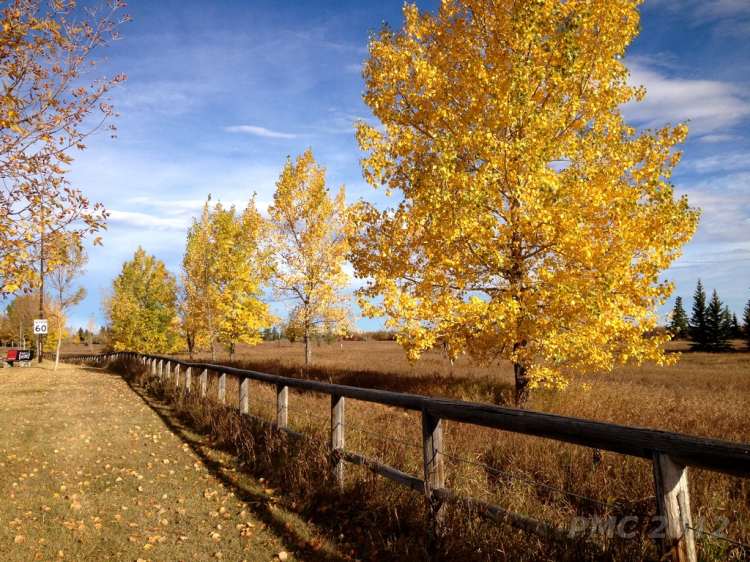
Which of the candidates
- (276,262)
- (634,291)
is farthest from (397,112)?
(276,262)

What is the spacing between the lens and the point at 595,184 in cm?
922

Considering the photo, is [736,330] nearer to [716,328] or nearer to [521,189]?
[716,328]

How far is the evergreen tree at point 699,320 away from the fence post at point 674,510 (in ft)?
208

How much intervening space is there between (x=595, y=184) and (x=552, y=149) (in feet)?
3.69

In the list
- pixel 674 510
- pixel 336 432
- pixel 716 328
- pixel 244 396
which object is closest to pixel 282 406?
pixel 336 432

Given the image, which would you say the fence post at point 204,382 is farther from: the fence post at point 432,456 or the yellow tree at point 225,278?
the yellow tree at point 225,278

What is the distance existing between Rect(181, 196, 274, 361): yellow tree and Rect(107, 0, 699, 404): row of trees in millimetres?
16523

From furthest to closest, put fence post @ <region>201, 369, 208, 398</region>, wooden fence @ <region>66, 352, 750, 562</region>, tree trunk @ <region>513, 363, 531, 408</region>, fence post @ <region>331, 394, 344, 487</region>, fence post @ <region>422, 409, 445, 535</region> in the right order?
fence post @ <region>201, 369, 208, 398</region>, tree trunk @ <region>513, 363, 531, 408</region>, fence post @ <region>331, 394, 344, 487</region>, fence post @ <region>422, 409, 445, 535</region>, wooden fence @ <region>66, 352, 750, 562</region>

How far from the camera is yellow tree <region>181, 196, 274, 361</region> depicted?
27.1 metres

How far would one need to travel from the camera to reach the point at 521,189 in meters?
8.86

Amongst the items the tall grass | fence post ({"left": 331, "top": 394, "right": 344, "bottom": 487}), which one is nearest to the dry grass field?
the tall grass

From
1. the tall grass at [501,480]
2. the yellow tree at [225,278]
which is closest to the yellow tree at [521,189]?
the tall grass at [501,480]

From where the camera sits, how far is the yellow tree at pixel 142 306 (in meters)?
38.2

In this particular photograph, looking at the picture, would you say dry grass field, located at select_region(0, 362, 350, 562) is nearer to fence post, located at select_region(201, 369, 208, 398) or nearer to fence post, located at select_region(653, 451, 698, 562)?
fence post, located at select_region(201, 369, 208, 398)
